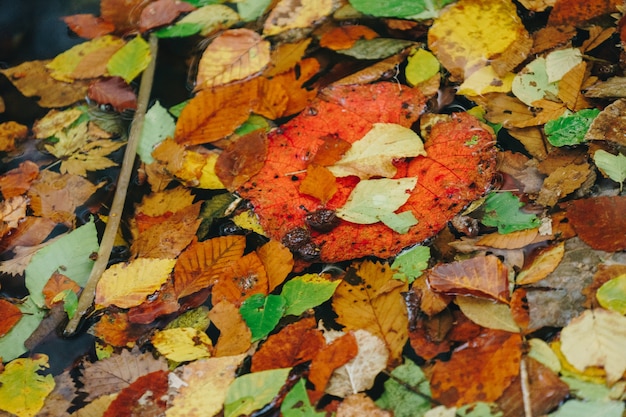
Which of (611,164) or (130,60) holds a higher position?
(130,60)

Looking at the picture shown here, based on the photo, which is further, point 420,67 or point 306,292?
point 420,67

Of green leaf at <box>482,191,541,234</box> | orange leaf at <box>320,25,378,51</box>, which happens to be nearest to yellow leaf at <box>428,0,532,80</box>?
orange leaf at <box>320,25,378,51</box>

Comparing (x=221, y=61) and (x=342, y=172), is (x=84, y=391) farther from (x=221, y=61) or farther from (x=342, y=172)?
(x=221, y=61)

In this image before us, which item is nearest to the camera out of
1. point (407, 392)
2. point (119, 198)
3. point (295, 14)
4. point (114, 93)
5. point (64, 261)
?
point (407, 392)

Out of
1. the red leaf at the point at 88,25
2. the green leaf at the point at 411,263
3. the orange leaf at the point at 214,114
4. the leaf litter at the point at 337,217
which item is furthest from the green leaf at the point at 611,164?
the red leaf at the point at 88,25

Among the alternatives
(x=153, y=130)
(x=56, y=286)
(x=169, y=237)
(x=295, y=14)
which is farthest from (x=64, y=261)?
(x=295, y=14)

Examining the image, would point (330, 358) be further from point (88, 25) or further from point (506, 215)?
point (88, 25)

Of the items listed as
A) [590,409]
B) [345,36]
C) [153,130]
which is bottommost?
[590,409]

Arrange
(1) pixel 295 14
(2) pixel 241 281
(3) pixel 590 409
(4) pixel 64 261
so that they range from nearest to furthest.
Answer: (3) pixel 590 409
(2) pixel 241 281
(4) pixel 64 261
(1) pixel 295 14
